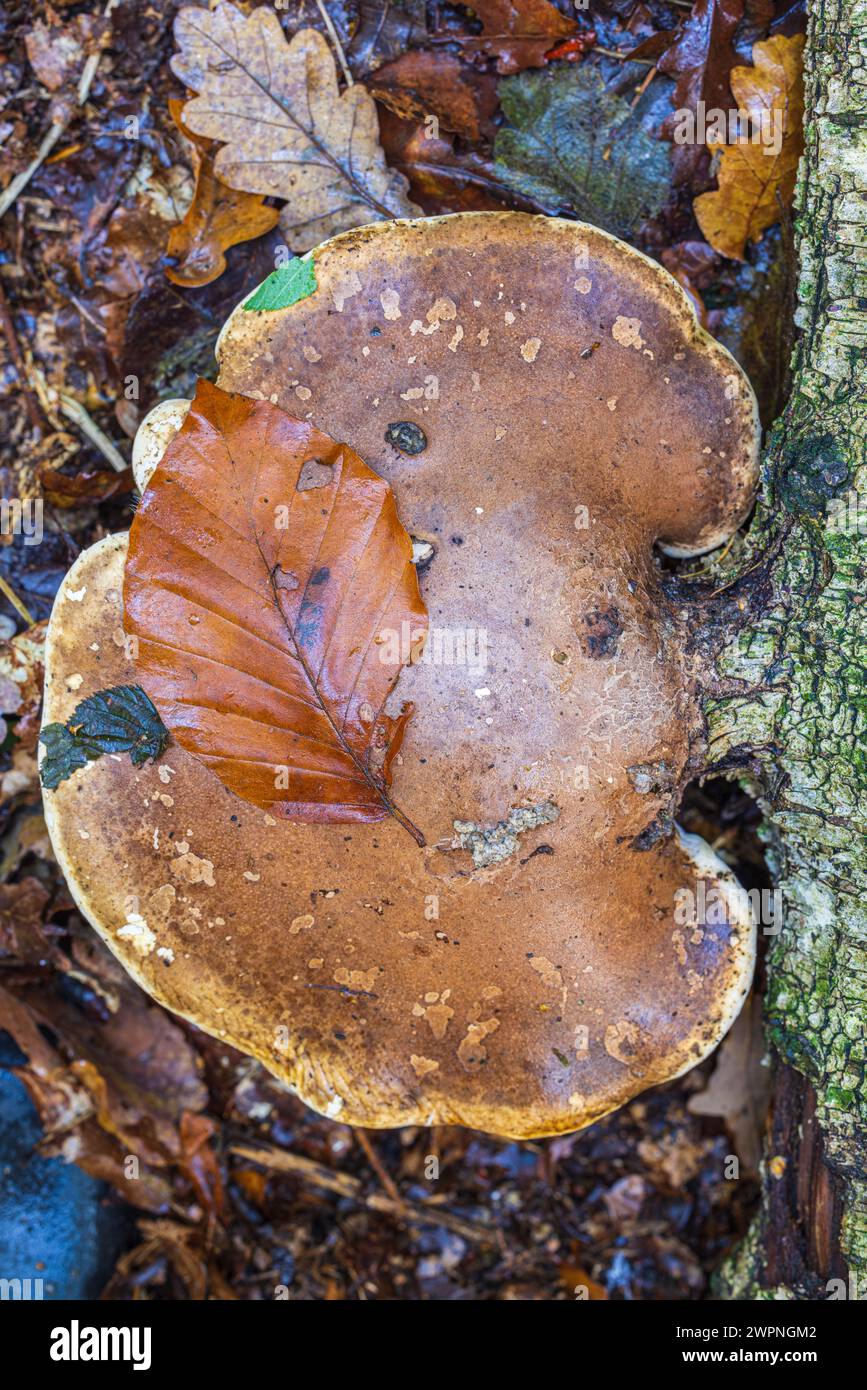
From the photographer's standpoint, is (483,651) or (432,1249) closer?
(483,651)

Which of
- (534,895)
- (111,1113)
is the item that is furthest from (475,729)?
(111,1113)

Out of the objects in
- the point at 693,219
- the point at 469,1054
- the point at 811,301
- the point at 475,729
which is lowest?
the point at 469,1054

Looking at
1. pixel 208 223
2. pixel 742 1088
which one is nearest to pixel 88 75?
pixel 208 223

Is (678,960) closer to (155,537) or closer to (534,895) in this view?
(534,895)

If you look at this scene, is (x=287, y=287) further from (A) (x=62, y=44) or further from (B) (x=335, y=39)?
(A) (x=62, y=44)

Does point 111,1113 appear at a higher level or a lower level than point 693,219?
lower
